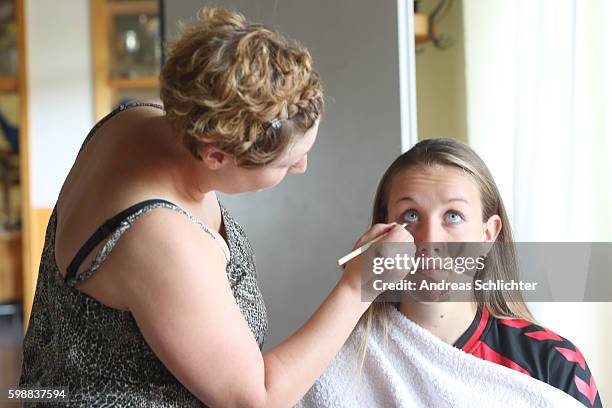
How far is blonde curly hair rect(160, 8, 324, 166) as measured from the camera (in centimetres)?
103

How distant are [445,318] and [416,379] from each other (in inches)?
4.9

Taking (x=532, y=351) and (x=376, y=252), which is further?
(x=532, y=351)

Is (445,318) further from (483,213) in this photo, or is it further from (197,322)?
(197,322)

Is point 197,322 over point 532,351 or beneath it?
over

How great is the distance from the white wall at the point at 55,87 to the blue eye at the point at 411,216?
3.58 m

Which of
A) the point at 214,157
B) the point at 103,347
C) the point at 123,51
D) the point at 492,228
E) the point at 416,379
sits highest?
the point at 123,51

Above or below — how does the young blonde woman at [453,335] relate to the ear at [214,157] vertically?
below

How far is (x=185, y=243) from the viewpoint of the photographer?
1.07 meters

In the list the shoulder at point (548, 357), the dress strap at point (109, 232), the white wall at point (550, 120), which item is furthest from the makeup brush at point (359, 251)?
the white wall at point (550, 120)

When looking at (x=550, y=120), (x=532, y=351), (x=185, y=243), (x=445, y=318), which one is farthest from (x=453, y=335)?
(x=185, y=243)

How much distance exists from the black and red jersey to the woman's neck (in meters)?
0.01

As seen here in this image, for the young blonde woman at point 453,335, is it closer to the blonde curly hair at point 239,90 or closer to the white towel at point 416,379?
the white towel at point 416,379

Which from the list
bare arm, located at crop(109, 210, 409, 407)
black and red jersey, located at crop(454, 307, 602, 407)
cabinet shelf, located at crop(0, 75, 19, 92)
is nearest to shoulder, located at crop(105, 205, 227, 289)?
bare arm, located at crop(109, 210, 409, 407)

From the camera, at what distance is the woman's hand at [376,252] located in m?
1.19
